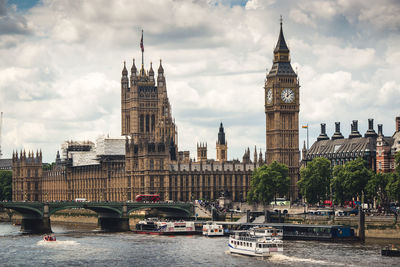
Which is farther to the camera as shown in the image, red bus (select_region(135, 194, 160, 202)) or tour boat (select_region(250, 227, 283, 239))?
red bus (select_region(135, 194, 160, 202))

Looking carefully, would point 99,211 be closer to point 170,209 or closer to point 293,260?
point 170,209

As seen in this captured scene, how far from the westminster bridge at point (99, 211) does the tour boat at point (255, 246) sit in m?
46.1

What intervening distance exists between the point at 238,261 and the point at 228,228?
4031cm

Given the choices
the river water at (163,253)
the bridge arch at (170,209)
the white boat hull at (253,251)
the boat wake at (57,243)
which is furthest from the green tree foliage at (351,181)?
the boat wake at (57,243)

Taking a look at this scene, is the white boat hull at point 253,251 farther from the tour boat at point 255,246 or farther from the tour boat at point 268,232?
the tour boat at point 268,232

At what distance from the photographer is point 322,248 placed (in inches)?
4983

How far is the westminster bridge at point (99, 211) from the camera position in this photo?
163875mm

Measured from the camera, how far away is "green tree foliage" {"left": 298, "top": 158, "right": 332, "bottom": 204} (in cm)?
17202

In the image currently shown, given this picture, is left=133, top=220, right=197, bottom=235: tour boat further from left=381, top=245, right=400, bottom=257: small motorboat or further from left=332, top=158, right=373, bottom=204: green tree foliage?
left=381, top=245, right=400, bottom=257: small motorboat

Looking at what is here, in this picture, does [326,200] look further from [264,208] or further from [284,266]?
[284,266]

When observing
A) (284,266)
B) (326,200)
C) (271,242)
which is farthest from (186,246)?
(326,200)

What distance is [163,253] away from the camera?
124500 mm

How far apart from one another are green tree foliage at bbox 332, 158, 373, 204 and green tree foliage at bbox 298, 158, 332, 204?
8645 millimetres

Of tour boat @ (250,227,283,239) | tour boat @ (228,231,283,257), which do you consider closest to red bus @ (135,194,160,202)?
tour boat @ (250,227,283,239)
